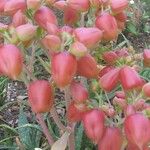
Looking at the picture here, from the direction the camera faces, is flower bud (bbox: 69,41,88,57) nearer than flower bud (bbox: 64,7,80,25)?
Yes

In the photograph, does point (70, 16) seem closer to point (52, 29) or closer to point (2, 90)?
point (52, 29)

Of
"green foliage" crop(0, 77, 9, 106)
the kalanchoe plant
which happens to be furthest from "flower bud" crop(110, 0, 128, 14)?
"green foliage" crop(0, 77, 9, 106)

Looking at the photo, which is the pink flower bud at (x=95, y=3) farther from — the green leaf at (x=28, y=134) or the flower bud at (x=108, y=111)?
the green leaf at (x=28, y=134)

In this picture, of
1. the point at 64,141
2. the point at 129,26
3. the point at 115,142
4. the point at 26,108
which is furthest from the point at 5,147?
the point at 129,26

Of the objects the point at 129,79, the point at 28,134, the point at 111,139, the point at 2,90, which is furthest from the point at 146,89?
the point at 2,90

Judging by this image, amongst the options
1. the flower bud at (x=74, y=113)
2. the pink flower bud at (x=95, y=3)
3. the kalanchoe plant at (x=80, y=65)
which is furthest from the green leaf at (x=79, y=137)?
the pink flower bud at (x=95, y=3)

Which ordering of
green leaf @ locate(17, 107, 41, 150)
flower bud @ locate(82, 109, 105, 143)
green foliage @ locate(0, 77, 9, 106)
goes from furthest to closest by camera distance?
green foliage @ locate(0, 77, 9, 106) → green leaf @ locate(17, 107, 41, 150) → flower bud @ locate(82, 109, 105, 143)

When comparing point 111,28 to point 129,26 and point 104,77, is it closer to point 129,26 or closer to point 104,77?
point 104,77

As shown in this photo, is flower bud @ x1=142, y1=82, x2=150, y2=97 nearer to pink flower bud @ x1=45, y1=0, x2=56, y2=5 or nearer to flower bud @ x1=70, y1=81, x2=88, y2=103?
flower bud @ x1=70, y1=81, x2=88, y2=103
